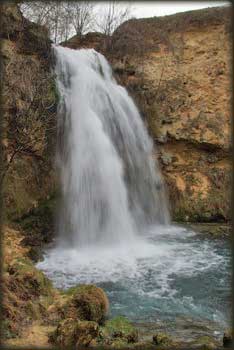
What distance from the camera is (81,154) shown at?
36.6ft

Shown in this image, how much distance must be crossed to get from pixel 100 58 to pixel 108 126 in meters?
3.69

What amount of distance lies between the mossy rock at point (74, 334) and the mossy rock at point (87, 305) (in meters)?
0.66

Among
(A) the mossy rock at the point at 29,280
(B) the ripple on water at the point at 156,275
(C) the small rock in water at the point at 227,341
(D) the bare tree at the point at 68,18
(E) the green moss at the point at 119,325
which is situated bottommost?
(B) the ripple on water at the point at 156,275

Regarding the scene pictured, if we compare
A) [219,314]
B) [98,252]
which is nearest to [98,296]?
[219,314]

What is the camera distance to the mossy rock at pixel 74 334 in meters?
4.88

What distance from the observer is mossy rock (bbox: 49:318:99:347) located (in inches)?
192

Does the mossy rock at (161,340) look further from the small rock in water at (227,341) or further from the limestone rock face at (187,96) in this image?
the limestone rock face at (187,96)

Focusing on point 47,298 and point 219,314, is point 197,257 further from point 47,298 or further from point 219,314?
point 47,298

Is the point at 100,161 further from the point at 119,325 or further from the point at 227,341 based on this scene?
the point at 227,341

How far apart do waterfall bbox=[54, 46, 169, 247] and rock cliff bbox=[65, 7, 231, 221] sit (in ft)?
2.27

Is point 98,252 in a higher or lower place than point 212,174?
lower

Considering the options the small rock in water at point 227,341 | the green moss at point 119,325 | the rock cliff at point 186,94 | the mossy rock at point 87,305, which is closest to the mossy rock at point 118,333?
the green moss at point 119,325

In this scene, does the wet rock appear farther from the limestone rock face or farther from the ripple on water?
the limestone rock face

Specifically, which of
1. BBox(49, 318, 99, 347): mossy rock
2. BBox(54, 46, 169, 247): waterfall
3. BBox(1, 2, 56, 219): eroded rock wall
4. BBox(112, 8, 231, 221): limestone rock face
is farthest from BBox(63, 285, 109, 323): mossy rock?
BBox(112, 8, 231, 221): limestone rock face
